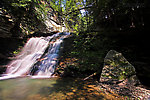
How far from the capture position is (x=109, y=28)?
6543mm

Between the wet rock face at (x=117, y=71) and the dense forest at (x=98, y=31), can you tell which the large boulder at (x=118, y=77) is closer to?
the wet rock face at (x=117, y=71)

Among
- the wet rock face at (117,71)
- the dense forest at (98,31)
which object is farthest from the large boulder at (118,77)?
the dense forest at (98,31)

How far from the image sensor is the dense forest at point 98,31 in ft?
15.1

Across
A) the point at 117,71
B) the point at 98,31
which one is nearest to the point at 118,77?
the point at 117,71

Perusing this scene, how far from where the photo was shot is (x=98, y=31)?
302 inches

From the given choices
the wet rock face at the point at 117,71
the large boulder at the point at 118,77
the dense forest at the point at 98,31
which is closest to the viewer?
the large boulder at the point at 118,77

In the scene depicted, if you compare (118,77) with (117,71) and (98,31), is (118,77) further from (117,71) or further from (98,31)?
(98,31)

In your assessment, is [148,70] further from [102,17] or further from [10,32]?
[10,32]

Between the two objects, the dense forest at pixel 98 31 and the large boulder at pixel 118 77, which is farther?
the dense forest at pixel 98 31

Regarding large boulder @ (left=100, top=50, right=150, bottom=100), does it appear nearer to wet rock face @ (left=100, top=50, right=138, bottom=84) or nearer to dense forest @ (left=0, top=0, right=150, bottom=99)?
wet rock face @ (left=100, top=50, right=138, bottom=84)

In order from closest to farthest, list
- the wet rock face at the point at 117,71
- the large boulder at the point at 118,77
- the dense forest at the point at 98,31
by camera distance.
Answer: the large boulder at the point at 118,77, the wet rock face at the point at 117,71, the dense forest at the point at 98,31

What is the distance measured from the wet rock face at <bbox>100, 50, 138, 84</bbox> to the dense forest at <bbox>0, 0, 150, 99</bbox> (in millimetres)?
704

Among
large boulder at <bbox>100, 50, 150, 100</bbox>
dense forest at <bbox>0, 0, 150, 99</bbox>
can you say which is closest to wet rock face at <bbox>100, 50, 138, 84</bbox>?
large boulder at <bbox>100, 50, 150, 100</bbox>

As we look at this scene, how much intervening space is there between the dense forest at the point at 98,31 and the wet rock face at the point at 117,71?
2.31 ft
